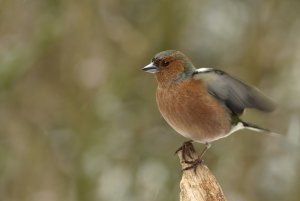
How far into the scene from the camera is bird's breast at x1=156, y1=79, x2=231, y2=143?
436 centimetres

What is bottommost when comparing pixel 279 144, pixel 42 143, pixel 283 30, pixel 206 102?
pixel 279 144

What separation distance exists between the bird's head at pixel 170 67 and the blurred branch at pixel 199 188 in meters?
0.88

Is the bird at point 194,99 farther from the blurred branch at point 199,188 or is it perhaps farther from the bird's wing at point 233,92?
the blurred branch at point 199,188

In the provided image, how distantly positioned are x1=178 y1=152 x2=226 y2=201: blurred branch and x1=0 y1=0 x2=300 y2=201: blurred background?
318 cm

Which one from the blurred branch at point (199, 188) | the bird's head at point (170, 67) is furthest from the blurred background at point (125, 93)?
the blurred branch at point (199, 188)

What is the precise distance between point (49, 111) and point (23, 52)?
1.35 m

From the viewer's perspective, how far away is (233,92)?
421cm

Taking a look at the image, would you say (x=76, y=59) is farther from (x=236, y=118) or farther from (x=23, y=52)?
(x=236, y=118)

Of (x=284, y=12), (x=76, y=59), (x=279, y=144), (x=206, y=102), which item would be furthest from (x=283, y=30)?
(x=206, y=102)

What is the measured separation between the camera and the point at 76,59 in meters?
7.47

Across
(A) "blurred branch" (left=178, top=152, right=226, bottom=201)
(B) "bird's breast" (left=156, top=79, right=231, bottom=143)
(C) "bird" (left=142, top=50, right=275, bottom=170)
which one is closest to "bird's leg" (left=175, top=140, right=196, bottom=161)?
(C) "bird" (left=142, top=50, right=275, bottom=170)

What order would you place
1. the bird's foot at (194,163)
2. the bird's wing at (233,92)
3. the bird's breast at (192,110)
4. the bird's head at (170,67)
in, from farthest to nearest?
the bird's head at (170,67) → the bird's breast at (192,110) → the bird's wing at (233,92) → the bird's foot at (194,163)

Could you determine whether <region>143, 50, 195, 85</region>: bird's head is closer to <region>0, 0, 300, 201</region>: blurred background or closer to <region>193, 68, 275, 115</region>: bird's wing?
<region>193, 68, 275, 115</region>: bird's wing

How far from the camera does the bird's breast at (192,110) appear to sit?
171 inches
